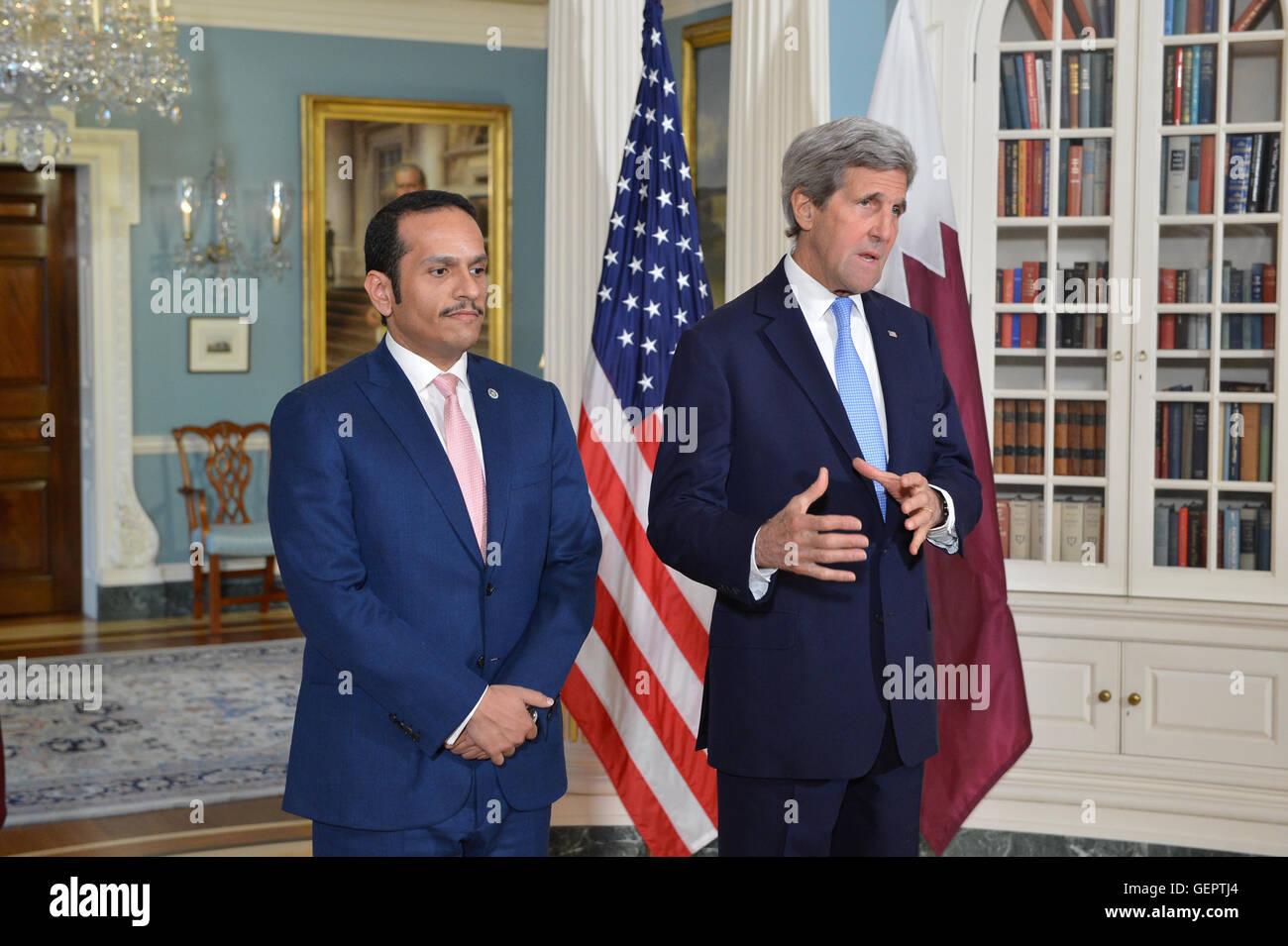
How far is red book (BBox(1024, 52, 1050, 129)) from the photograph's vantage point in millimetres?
3920

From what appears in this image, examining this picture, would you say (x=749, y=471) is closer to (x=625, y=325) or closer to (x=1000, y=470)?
(x=625, y=325)

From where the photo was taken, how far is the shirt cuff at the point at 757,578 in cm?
198

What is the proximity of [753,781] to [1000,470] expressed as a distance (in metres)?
2.18

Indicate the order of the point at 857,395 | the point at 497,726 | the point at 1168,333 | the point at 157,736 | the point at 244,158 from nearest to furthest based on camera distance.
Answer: the point at 497,726
the point at 857,395
the point at 1168,333
the point at 157,736
the point at 244,158

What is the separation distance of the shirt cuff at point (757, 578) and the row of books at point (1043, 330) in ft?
7.32

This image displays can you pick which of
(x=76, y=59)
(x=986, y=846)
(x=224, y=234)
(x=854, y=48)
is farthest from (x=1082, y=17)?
(x=224, y=234)

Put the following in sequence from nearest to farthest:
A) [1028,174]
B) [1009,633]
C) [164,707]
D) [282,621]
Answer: [1009,633] < [1028,174] < [164,707] < [282,621]

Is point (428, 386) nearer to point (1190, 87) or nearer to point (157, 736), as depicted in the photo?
point (1190, 87)

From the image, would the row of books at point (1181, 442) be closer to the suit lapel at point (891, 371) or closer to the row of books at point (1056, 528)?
the row of books at point (1056, 528)

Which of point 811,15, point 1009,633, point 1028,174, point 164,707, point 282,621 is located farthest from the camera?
point 282,621

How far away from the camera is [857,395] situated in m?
2.17

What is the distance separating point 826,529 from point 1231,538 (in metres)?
2.51

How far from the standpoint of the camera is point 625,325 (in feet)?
11.0

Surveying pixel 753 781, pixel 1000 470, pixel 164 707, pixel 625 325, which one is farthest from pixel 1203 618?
pixel 164 707
